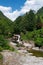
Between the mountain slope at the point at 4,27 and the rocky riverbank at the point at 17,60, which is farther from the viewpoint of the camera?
the mountain slope at the point at 4,27

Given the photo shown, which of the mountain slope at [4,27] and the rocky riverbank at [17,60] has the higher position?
the mountain slope at [4,27]

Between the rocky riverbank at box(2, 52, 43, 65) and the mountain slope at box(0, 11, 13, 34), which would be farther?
the mountain slope at box(0, 11, 13, 34)

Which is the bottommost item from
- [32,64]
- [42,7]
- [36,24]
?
[32,64]

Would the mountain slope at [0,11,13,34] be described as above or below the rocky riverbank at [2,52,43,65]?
above

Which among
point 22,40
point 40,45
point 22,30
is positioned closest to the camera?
point 40,45

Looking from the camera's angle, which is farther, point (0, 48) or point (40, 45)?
point (40, 45)

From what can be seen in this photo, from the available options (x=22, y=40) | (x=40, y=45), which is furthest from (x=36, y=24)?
(x=40, y=45)

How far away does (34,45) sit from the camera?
102 metres

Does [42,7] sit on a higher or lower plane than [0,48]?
higher

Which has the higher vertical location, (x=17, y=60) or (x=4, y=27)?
(x=4, y=27)

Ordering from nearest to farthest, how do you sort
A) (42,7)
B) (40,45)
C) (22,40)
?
(40,45)
(22,40)
(42,7)

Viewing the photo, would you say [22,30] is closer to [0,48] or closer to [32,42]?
[32,42]

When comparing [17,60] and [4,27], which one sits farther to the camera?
[4,27]

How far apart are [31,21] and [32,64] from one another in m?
77.9
